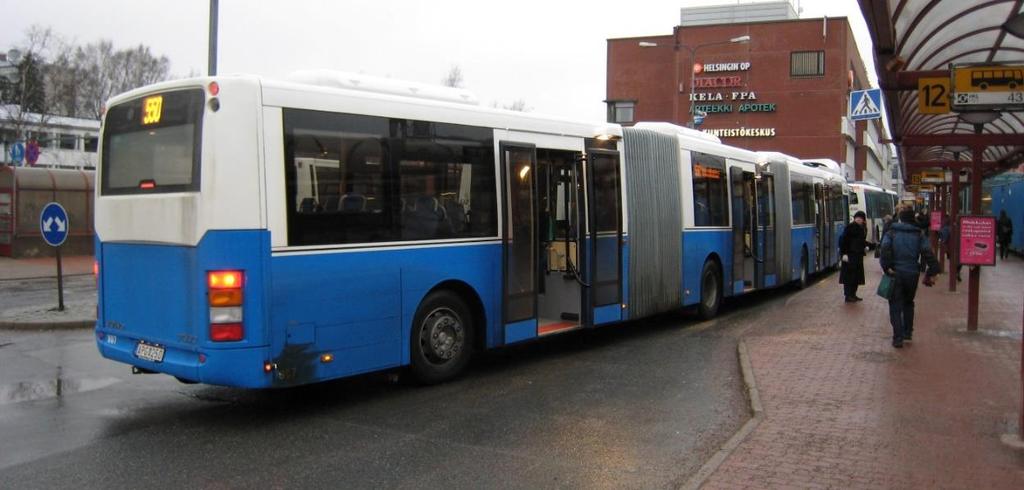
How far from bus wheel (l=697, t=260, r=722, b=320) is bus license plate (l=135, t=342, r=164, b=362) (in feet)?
27.9

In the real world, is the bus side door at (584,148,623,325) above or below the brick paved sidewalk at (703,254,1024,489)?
above

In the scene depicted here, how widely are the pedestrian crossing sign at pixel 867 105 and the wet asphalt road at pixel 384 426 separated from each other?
1051 centimetres

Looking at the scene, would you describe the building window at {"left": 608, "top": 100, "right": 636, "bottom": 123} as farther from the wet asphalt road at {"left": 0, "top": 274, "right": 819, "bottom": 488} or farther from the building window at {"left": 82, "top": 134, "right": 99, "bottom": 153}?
the wet asphalt road at {"left": 0, "top": 274, "right": 819, "bottom": 488}

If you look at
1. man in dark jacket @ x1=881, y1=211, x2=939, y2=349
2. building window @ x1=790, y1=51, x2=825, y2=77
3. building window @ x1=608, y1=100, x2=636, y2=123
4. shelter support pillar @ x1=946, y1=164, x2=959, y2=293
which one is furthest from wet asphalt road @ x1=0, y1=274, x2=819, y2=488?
building window @ x1=608, y1=100, x2=636, y2=123

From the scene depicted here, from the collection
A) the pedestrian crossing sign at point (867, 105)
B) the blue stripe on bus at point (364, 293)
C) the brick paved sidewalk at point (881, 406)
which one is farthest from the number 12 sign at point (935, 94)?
the pedestrian crossing sign at point (867, 105)

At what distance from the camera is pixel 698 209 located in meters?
12.4

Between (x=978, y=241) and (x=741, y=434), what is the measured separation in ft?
23.0

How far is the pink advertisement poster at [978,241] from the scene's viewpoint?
10.6 meters

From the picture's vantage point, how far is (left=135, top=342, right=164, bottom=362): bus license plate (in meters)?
6.45

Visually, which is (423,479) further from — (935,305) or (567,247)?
(935,305)

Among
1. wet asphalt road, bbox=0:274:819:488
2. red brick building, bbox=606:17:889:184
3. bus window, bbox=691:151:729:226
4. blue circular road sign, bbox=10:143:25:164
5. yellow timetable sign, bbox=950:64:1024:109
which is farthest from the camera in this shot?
red brick building, bbox=606:17:889:184

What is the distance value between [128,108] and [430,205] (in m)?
2.82

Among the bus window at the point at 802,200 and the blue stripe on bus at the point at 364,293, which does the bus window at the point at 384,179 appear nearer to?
the blue stripe on bus at the point at 364,293

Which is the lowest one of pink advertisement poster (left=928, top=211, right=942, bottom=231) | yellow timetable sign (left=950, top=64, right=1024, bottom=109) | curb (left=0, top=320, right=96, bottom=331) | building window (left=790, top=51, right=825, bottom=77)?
curb (left=0, top=320, right=96, bottom=331)
